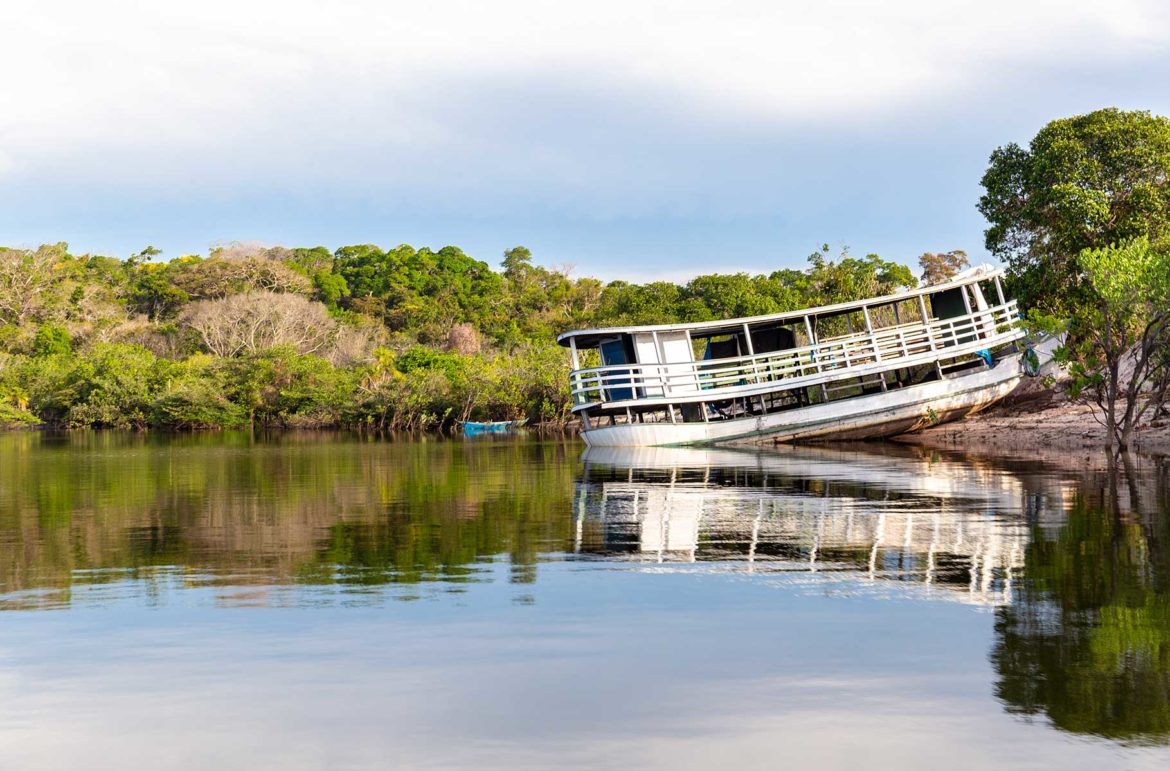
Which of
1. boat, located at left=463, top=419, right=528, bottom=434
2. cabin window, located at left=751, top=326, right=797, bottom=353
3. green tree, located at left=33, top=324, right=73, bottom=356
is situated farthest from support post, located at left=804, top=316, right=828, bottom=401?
green tree, located at left=33, top=324, right=73, bottom=356

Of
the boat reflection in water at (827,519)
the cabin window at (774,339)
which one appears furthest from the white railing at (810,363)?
the boat reflection in water at (827,519)

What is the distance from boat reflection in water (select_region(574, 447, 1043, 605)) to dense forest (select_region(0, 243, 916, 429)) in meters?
25.8

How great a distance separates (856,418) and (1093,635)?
80.4ft

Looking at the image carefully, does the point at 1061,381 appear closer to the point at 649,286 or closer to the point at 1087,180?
the point at 1087,180

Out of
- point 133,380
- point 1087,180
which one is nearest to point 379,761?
point 1087,180

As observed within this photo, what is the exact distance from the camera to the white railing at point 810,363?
3073cm

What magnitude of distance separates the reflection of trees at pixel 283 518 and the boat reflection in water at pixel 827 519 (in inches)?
40.1

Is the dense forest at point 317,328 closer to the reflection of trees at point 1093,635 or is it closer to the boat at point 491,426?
the boat at point 491,426

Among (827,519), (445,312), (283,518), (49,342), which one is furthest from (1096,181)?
(49,342)

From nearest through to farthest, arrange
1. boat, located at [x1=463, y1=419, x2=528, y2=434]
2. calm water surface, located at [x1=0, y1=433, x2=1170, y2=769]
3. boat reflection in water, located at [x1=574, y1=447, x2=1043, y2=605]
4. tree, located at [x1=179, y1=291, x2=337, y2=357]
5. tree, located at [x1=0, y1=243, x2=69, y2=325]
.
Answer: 1. calm water surface, located at [x1=0, y1=433, x2=1170, y2=769]
2. boat reflection in water, located at [x1=574, y1=447, x2=1043, y2=605]
3. boat, located at [x1=463, y1=419, x2=528, y2=434]
4. tree, located at [x1=179, y1=291, x2=337, y2=357]
5. tree, located at [x1=0, y1=243, x2=69, y2=325]

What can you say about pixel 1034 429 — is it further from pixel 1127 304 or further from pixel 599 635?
pixel 599 635

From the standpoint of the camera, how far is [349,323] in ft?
277

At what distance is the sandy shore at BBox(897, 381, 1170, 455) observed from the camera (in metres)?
→ 26.3

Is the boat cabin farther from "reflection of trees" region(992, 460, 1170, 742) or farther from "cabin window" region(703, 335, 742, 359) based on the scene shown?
"reflection of trees" region(992, 460, 1170, 742)
